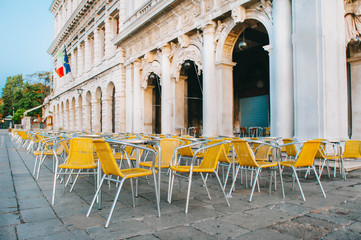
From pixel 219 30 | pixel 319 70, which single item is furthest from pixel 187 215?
pixel 219 30

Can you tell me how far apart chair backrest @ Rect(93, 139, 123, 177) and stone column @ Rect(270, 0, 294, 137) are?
5.92m

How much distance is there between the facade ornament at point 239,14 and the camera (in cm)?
927

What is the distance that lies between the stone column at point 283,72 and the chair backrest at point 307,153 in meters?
3.87

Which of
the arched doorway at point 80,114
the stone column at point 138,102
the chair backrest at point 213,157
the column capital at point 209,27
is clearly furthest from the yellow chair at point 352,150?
the arched doorway at point 80,114

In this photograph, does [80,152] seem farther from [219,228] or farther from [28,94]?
[28,94]

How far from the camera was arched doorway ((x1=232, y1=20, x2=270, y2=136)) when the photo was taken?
1565cm

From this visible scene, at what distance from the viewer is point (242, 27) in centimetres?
1014

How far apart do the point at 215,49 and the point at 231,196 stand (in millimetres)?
7635

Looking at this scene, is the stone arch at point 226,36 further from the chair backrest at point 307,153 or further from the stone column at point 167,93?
the chair backrest at point 307,153

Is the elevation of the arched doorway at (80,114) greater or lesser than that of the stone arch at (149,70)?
lesser

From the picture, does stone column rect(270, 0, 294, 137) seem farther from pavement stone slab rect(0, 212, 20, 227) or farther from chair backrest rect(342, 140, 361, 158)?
pavement stone slab rect(0, 212, 20, 227)

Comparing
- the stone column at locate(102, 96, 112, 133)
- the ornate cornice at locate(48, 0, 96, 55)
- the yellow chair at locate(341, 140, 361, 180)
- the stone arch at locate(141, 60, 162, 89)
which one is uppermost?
the ornate cornice at locate(48, 0, 96, 55)

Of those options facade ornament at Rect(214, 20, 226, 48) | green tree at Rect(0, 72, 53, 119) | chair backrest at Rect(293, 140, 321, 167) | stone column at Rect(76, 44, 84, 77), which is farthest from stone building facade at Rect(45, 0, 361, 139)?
green tree at Rect(0, 72, 53, 119)

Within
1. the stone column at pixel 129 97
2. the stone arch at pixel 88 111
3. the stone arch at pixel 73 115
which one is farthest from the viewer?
the stone arch at pixel 73 115
